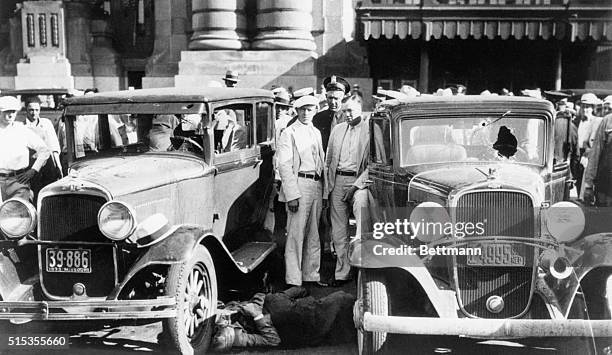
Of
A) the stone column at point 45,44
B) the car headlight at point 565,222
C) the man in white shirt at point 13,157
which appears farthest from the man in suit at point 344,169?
the stone column at point 45,44

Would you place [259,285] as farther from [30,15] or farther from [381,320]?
[30,15]

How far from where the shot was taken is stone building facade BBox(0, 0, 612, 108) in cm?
1588

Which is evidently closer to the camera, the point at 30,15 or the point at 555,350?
the point at 555,350

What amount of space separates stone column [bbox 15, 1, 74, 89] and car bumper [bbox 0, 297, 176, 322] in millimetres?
13961

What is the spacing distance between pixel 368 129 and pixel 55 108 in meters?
7.59

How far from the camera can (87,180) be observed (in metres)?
5.42

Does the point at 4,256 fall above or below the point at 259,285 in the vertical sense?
above

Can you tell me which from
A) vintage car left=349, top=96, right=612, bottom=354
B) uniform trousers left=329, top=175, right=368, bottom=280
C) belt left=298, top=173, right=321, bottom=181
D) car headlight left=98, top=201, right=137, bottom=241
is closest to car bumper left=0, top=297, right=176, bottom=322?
car headlight left=98, top=201, right=137, bottom=241

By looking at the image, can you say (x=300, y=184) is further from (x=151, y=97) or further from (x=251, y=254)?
(x=151, y=97)

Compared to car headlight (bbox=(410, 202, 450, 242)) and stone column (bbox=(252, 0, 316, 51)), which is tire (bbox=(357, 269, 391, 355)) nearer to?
car headlight (bbox=(410, 202, 450, 242))

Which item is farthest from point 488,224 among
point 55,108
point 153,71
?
point 153,71

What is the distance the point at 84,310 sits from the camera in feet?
16.5

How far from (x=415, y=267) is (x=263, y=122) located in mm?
3518

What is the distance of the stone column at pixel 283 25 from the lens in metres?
15.9
